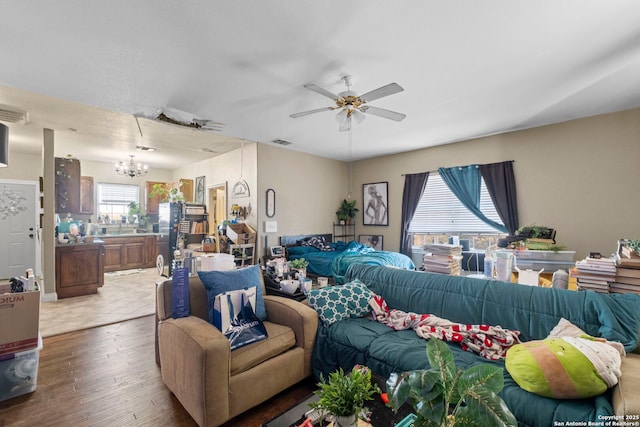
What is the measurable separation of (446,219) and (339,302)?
345cm

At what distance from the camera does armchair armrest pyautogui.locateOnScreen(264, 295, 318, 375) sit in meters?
2.15

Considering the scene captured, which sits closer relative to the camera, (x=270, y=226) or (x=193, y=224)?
→ (x=270, y=226)

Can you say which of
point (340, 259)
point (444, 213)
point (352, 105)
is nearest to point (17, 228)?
point (340, 259)

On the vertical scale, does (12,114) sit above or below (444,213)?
above

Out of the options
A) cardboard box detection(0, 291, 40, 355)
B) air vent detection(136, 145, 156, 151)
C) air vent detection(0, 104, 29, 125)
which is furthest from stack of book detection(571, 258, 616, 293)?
air vent detection(136, 145, 156, 151)

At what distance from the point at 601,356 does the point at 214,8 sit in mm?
2834

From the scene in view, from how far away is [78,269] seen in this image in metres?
4.60

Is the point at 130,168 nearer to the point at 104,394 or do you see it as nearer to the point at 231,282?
the point at 104,394

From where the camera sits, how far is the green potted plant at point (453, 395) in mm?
636

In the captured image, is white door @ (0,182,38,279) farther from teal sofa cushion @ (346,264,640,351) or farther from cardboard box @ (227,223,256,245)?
teal sofa cushion @ (346,264,640,351)

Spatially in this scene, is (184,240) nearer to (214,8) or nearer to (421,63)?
(214,8)

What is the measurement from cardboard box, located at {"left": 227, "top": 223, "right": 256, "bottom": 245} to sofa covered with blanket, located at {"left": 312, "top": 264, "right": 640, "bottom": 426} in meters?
2.80

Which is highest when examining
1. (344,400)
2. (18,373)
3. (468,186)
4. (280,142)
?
(280,142)

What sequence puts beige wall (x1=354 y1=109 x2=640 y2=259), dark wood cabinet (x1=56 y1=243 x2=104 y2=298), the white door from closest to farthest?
1. beige wall (x1=354 y1=109 x2=640 y2=259)
2. dark wood cabinet (x1=56 y1=243 x2=104 y2=298)
3. the white door
